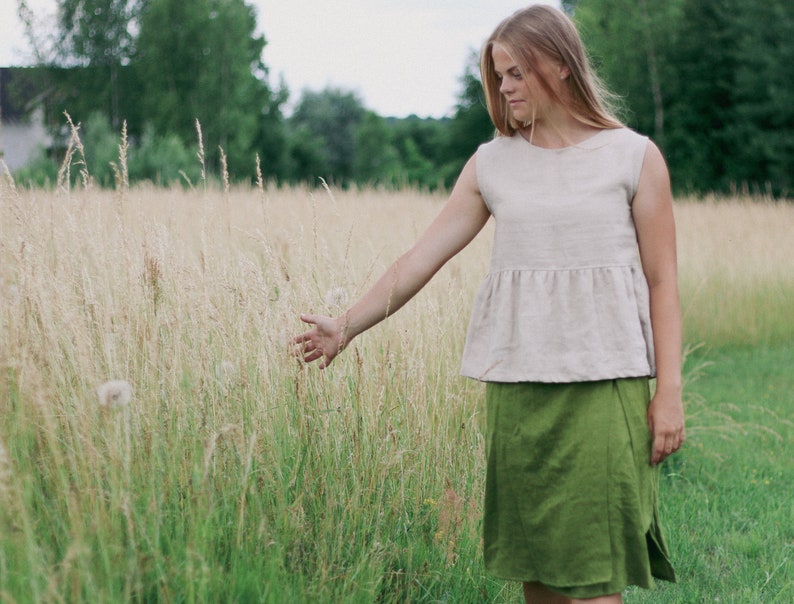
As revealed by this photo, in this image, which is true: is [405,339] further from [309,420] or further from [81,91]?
[81,91]

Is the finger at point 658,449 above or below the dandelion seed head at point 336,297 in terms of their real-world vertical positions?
below

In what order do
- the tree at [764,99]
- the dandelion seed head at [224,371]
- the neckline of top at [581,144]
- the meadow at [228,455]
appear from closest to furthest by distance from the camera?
the meadow at [228,455] < the neckline of top at [581,144] < the dandelion seed head at [224,371] < the tree at [764,99]

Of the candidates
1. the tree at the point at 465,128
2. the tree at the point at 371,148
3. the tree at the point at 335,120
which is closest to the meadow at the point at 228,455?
the tree at the point at 465,128

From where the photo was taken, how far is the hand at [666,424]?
2.08 m

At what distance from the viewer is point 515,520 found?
218cm

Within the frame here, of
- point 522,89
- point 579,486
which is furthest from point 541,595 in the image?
point 522,89

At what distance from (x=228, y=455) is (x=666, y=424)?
1215 millimetres

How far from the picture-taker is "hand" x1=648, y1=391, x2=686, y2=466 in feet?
6.81

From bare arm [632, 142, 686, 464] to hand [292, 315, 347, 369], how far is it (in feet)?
2.82

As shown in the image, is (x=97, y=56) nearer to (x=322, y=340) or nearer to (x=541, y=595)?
(x=322, y=340)

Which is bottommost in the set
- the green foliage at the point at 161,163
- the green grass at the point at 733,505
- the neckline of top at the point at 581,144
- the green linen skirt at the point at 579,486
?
the green grass at the point at 733,505

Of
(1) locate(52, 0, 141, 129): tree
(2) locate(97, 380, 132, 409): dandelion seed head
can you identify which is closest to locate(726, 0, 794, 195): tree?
(1) locate(52, 0, 141, 129): tree

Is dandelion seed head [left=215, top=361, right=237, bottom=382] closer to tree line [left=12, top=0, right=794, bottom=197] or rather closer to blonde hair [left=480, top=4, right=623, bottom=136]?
blonde hair [left=480, top=4, right=623, bottom=136]

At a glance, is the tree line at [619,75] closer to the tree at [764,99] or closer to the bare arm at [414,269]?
the tree at [764,99]
